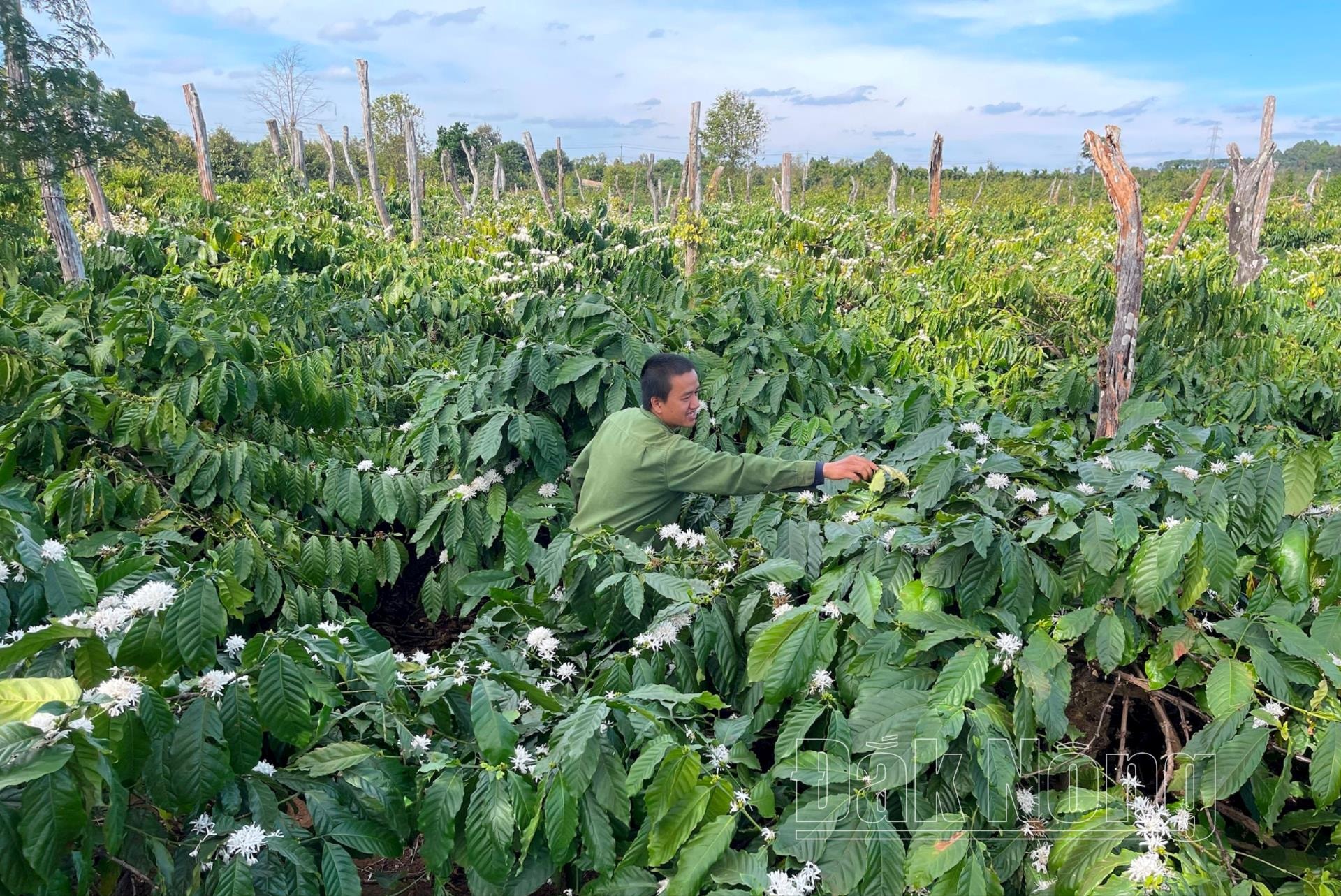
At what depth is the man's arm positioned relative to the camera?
241 centimetres

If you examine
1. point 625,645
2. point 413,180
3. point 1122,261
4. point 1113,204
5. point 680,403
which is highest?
point 413,180

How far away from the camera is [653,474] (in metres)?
2.59

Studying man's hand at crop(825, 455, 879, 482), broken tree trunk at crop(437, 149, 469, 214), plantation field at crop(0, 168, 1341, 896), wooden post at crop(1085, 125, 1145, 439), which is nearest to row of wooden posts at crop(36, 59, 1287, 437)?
wooden post at crop(1085, 125, 1145, 439)

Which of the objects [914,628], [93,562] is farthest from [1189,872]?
[93,562]

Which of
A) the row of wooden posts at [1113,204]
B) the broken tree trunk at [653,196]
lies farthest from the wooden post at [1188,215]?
the broken tree trunk at [653,196]

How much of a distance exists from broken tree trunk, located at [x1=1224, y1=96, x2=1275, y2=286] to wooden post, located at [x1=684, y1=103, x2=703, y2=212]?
4736 millimetres

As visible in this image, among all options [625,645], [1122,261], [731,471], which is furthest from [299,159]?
[625,645]

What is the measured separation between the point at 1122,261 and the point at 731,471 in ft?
9.89

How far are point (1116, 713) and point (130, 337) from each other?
133 inches

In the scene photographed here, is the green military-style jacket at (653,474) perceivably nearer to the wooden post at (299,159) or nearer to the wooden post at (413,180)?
the wooden post at (413,180)

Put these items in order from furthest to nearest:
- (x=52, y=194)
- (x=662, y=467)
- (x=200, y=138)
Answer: (x=200, y=138) → (x=52, y=194) → (x=662, y=467)

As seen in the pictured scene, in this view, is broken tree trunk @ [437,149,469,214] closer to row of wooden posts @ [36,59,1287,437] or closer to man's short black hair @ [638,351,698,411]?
row of wooden posts @ [36,59,1287,437]

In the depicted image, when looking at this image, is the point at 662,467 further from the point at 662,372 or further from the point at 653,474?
the point at 662,372

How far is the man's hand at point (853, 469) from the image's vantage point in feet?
7.48
